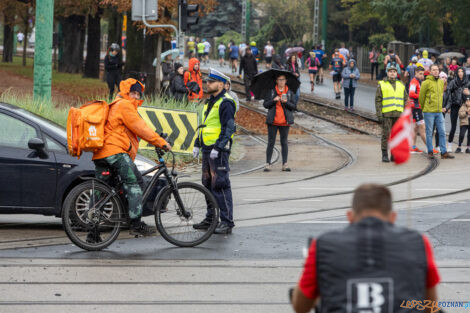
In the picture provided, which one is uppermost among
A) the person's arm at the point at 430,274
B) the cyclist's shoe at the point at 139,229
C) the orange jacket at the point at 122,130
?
the orange jacket at the point at 122,130

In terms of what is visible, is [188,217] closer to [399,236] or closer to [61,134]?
[61,134]

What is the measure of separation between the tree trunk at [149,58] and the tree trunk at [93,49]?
13439mm

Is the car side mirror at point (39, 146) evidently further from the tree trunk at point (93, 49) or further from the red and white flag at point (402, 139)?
the tree trunk at point (93, 49)

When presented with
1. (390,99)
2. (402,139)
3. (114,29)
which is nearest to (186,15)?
(390,99)

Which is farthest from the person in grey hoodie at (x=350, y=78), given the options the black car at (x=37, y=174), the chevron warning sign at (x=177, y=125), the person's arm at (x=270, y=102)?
the black car at (x=37, y=174)

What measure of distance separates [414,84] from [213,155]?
1148cm

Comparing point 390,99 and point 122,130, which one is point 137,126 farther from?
point 390,99

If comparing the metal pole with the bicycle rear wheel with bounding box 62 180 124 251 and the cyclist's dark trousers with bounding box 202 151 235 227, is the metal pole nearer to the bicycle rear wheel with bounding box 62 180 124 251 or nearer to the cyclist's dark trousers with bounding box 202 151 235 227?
the cyclist's dark trousers with bounding box 202 151 235 227

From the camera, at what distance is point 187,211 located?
9570 millimetres

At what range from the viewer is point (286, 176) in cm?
1623

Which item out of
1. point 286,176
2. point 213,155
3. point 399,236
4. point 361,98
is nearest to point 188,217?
point 213,155

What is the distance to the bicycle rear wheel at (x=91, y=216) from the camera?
8906mm

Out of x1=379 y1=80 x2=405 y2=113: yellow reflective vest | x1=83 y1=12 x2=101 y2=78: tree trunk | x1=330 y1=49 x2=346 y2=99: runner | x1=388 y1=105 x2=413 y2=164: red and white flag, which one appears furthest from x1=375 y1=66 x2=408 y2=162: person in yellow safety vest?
x1=83 y1=12 x2=101 y2=78: tree trunk

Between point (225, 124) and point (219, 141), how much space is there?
0.65ft
